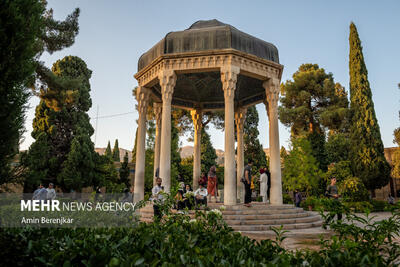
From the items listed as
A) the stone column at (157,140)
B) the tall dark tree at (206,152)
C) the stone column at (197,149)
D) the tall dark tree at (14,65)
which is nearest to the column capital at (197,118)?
the stone column at (197,149)

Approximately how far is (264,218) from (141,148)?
262 inches

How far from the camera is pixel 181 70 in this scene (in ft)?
38.5

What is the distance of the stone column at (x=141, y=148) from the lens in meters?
12.7

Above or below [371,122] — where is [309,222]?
below

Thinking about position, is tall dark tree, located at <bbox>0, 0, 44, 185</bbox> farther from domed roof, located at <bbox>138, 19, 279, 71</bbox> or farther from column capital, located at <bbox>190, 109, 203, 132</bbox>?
column capital, located at <bbox>190, 109, 203, 132</bbox>

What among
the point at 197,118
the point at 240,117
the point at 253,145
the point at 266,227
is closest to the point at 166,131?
the point at 266,227

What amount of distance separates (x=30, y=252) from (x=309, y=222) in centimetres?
1011

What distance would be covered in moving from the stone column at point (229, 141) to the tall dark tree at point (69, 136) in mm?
12870

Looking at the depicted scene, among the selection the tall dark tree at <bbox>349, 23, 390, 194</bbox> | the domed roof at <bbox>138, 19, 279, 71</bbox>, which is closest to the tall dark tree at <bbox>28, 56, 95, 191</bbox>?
the domed roof at <bbox>138, 19, 279, 71</bbox>

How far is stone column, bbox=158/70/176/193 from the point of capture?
37.1ft

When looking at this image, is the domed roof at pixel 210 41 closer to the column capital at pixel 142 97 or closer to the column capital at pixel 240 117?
the column capital at pixel 142 97

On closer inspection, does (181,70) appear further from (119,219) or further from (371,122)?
(371,122)

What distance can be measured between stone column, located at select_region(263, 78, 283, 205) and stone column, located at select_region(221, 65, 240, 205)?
2.02 metres

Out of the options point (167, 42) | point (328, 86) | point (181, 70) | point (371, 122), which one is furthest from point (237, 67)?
point (328, 86)
